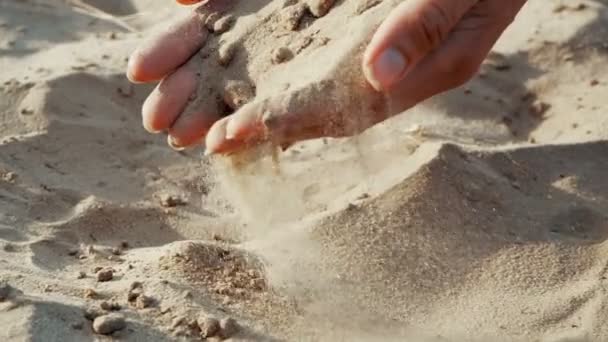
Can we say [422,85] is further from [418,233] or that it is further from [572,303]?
[572,303]

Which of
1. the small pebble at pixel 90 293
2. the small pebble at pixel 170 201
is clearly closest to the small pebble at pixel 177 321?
the small pebble at pixel 90 293

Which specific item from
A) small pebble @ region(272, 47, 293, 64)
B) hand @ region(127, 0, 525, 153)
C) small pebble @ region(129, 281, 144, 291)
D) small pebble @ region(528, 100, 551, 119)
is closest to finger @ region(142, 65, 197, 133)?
hand @ region(127, 0, 525, 153)

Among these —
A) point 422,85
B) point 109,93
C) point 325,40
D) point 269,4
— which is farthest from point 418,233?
point 109,93

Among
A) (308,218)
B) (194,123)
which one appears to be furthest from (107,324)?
(308,218)

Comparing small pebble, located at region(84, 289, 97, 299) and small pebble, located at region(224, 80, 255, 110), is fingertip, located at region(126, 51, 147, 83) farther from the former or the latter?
small pebble, located at region(84, 289, 97, 299)

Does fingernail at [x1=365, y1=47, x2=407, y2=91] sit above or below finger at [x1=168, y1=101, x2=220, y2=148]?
above

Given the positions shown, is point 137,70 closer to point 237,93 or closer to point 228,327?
point 237,93
